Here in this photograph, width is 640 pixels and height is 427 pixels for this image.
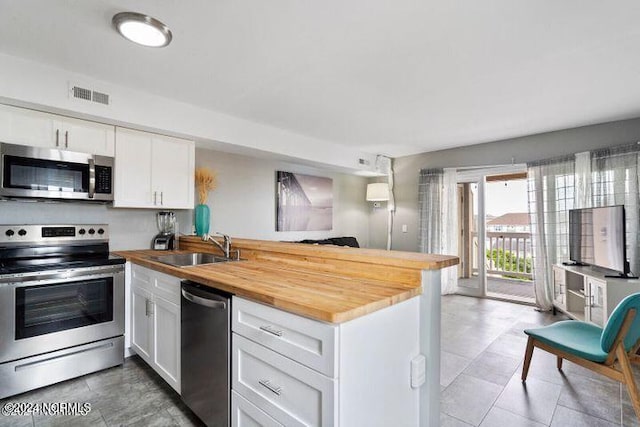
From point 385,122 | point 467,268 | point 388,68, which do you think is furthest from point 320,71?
point 467,268

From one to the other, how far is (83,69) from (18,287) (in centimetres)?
164

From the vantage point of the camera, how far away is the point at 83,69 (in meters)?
Answer: 2.33

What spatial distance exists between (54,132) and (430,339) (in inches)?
121

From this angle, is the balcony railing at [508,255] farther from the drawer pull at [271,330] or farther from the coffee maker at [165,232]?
the drawer pull at [271,330]

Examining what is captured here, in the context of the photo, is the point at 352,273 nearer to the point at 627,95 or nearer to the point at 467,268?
the point at 627,95

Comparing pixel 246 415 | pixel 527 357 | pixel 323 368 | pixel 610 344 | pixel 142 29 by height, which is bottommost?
pixel 527 357

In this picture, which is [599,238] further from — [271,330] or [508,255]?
[271,330]

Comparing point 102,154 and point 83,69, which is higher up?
point 83,69

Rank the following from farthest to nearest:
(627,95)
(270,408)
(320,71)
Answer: (627,95)
(320,71)
(270,408)

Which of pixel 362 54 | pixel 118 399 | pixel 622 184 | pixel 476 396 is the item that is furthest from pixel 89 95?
pixel 622 184

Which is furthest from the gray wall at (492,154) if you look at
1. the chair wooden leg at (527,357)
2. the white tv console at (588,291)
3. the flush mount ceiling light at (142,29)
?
the flush mount ceiling light at (142,29)

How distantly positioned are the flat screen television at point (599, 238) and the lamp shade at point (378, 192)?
8.66 feet

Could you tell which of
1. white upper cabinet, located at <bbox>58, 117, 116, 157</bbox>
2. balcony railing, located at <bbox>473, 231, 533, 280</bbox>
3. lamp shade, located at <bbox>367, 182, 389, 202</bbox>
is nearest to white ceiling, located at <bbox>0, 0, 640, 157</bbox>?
white upper cabinet, located at <bbox>58, 117, 116, 157</bbox>

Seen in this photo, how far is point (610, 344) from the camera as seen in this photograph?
6.05 feet
